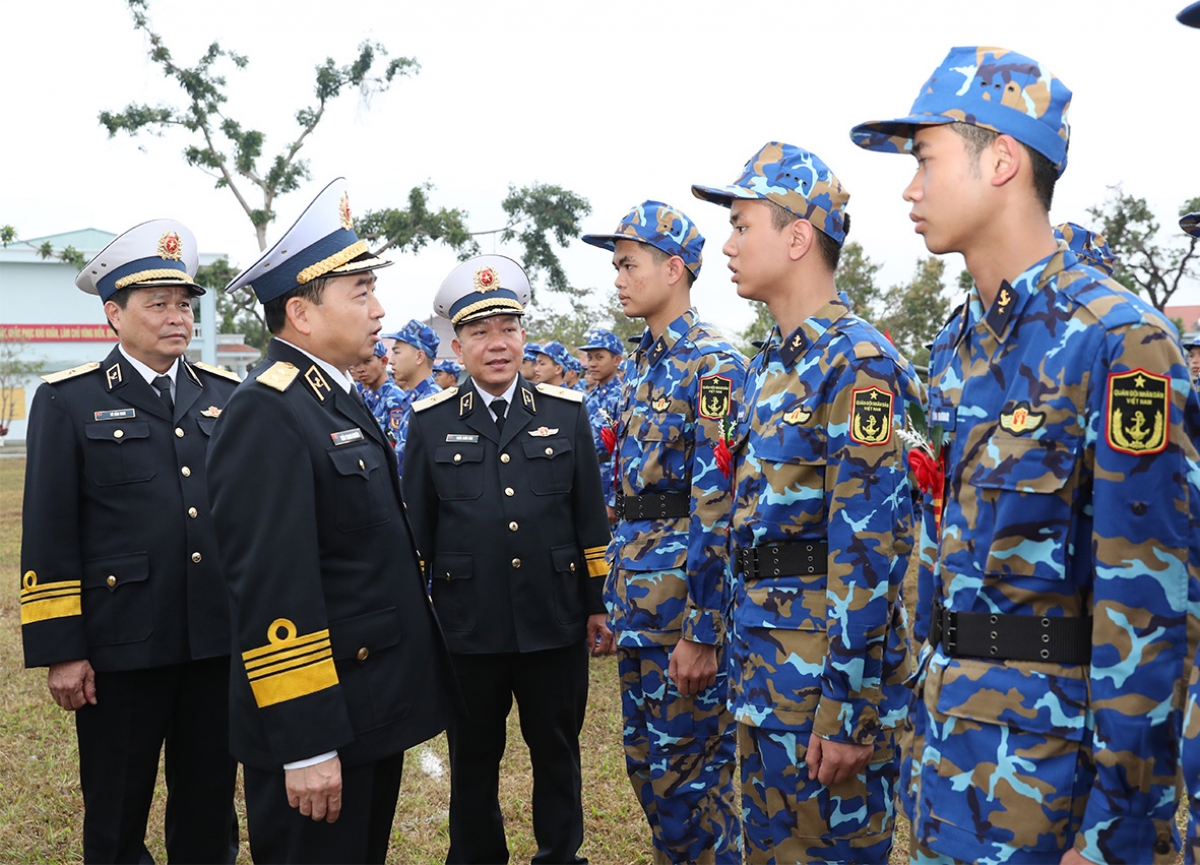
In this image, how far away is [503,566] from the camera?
3.77 metres

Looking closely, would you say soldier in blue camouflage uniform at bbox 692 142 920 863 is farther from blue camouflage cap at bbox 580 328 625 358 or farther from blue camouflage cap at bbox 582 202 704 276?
blue camouflage cap at bbox 580 328 625 358

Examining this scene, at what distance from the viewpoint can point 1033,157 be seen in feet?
6.37

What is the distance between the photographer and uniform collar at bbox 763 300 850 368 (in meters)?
2.79

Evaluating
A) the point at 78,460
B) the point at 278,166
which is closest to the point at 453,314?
the point at 78,460

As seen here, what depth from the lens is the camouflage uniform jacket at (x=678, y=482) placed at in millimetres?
3404

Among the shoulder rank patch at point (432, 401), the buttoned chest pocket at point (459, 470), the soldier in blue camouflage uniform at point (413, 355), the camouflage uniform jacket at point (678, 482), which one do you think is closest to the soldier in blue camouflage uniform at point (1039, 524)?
the camouflage uniform jacket at point (678, 482)

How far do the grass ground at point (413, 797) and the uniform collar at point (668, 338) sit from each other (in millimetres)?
2152

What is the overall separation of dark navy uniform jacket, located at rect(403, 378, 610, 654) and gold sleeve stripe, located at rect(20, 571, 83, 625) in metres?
1.25

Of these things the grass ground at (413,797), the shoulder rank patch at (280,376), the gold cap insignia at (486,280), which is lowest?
the grass ground at (413,797)

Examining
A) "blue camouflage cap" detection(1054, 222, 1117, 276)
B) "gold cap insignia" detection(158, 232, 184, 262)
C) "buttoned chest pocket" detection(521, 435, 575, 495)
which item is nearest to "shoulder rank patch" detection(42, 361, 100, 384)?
"gold cap insignia" detection(158, 232, 184, 262)

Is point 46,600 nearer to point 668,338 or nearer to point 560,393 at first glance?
point 560,393

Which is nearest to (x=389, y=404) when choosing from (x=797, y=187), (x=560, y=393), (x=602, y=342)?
(x=602, y=342)

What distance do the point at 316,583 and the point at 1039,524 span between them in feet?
5.53

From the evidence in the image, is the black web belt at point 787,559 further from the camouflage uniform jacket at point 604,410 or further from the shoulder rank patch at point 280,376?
the camouflage uniform jacket at point 604,410
